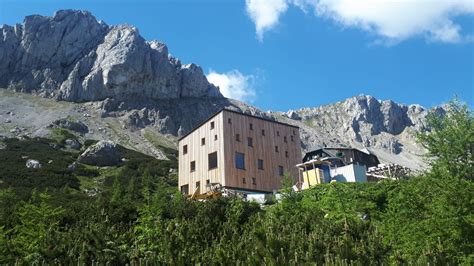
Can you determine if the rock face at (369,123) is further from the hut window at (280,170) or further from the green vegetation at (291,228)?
the green vegetation at (291,228)

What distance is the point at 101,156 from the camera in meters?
67.2

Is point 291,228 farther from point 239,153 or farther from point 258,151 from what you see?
point 258,151

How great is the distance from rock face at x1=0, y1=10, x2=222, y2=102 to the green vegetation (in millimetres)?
84372

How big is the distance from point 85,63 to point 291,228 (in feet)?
353

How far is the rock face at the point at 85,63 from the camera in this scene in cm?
10638

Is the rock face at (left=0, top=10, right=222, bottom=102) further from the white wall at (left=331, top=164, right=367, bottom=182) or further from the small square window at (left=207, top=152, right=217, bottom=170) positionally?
the white wall at (left=331, top=164, right=367, bottom=182)

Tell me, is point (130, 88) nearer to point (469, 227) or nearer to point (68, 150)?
point (68, 150)

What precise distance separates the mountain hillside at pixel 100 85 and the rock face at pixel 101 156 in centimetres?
1503

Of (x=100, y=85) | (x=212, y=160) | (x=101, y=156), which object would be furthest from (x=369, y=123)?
(x=212, y=160)

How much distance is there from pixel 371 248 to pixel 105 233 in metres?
8.55

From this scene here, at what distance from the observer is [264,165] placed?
3891 cm

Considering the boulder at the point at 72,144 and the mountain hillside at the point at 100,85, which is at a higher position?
the mountain hillside at the point at 100,85

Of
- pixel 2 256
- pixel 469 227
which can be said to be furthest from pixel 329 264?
pixel 2 256

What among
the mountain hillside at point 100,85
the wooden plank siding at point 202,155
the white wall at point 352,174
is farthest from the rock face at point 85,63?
the white wall at point 352,174
